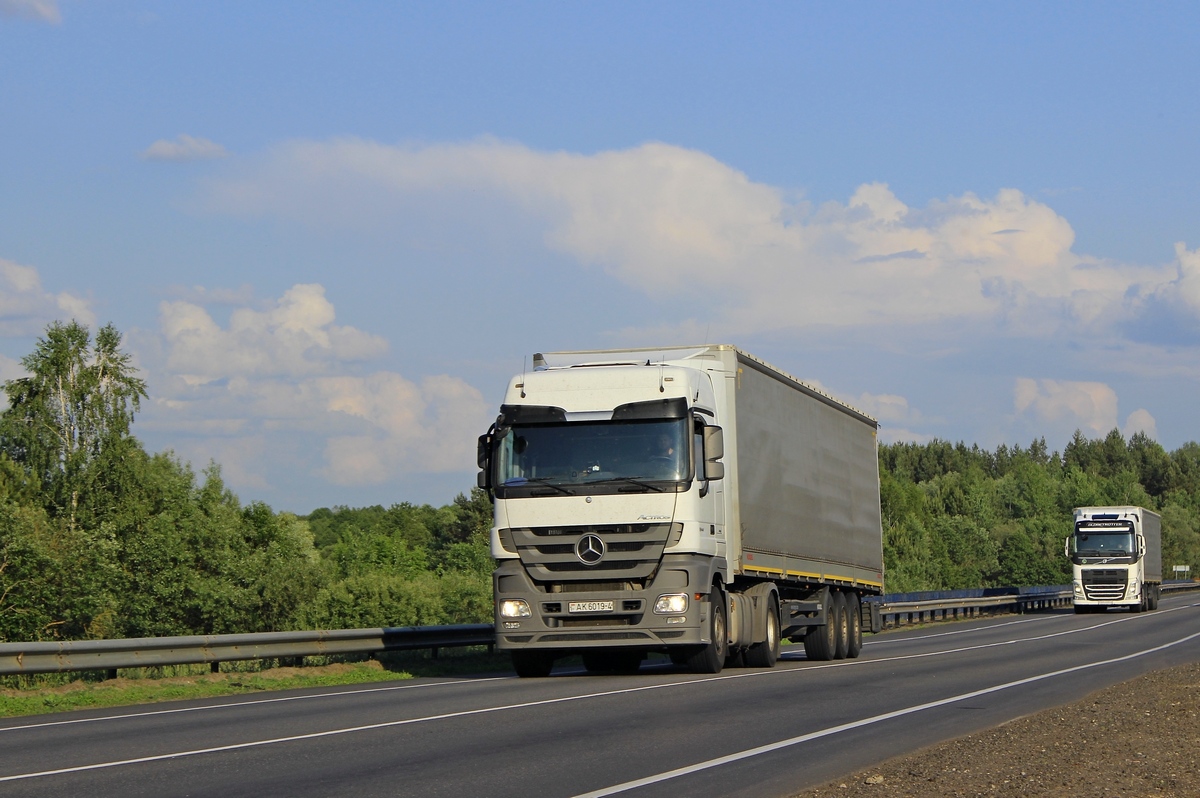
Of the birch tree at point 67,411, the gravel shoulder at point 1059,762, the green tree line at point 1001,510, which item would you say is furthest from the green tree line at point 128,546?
the green tree line at point 1001,510

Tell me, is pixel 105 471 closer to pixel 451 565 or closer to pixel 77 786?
pixel 451 565

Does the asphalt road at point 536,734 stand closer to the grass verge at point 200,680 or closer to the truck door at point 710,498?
the grass verge at point 200,680

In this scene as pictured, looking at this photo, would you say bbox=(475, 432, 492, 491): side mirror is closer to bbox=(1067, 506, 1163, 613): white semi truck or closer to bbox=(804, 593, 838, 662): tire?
bbox=(804, 593, 838, 662): tire

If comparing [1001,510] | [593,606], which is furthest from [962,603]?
[1001,510]

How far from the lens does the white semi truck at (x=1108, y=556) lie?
51.4 m

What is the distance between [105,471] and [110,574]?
996 centimetres

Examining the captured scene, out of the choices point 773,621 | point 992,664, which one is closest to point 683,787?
point 773,621

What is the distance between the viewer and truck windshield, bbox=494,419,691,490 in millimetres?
17375

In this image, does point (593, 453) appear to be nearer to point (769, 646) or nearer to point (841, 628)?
point (769, 646)

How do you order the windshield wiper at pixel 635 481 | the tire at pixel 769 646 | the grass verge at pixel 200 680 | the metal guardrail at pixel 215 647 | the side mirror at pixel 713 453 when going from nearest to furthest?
the grass verge at pixel 200 680
the metal guardrail at pixel 215 647
the windshield wiper at pixel 635 481
the side mirror at pixel 713 453
the tire at pixel 769 646

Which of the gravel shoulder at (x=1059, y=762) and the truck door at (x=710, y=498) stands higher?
the truck door at (x=710, y=498)

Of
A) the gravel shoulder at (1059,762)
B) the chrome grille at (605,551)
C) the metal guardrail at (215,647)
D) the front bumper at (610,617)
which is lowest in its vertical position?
the gravel shoulder at (1059,762)

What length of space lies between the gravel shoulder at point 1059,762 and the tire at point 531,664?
7.49 meters

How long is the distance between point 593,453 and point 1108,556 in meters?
39.2
